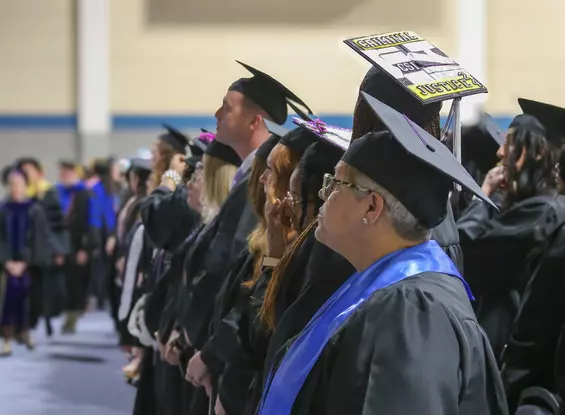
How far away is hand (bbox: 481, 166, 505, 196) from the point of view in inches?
171

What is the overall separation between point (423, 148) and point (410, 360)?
0.42 metres

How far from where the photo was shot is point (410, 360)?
1732mm

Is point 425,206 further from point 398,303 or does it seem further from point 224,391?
point 224,391

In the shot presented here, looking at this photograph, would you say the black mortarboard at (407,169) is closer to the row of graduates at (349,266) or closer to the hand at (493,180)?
the row of graduates at (349,266)

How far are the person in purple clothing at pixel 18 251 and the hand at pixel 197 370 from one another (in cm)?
622

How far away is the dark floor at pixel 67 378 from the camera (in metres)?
6.84

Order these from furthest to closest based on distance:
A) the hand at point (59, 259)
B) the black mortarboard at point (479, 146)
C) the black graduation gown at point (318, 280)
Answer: the hand at point (59, 259) → the black mortarboard at point (479, 146) → the black graduation gown at point (318, 280)

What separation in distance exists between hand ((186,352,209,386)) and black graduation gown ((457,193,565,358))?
1.15 m

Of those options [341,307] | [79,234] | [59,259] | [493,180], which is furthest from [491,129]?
[79,234]

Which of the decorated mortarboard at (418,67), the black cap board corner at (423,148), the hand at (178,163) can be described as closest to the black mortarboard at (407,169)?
the black cap board corner at (423,148)

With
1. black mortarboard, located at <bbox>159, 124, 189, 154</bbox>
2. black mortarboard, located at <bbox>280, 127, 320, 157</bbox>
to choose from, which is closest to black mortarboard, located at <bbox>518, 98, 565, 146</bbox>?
black mortarboard, located at <bbox>280, 127, 320, 157</bbox>

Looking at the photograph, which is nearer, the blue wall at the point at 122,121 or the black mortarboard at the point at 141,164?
the black mortarboard at the point at 141,164

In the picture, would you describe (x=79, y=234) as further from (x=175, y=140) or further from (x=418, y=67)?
(x=418, y=67)

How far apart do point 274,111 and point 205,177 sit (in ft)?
1.65
